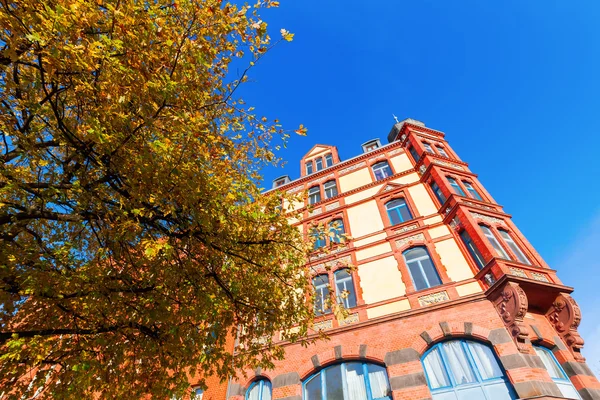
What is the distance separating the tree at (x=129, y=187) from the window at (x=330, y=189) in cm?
1148

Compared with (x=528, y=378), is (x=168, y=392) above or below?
below

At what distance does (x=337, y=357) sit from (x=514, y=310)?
571cm

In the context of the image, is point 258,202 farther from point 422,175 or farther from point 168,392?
point 422,175

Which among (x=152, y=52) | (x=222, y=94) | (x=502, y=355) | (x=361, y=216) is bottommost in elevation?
(x=502, y=355)

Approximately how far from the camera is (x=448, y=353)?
9.67 m

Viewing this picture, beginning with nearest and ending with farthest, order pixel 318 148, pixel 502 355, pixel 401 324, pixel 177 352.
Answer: pixel 177 352 → pixel 502 355 → pixel 401 324 → pixel 318 148

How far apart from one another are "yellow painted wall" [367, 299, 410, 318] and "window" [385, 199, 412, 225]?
401 cm

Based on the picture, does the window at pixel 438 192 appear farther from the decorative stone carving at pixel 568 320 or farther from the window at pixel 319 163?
the window at pixel 319 163

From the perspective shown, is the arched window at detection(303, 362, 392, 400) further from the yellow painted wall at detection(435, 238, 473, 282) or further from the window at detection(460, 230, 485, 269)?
the window at detection(460, 230, 485, 269)

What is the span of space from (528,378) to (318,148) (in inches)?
686

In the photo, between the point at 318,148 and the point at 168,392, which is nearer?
the point at 168,392

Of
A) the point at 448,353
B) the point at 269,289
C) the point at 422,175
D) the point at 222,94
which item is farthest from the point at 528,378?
the point at 222,94

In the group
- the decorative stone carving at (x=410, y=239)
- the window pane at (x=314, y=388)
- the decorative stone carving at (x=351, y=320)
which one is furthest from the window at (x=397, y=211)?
the window pane at (x=314, y=388)

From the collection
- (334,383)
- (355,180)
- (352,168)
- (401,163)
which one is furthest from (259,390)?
(401,163)
